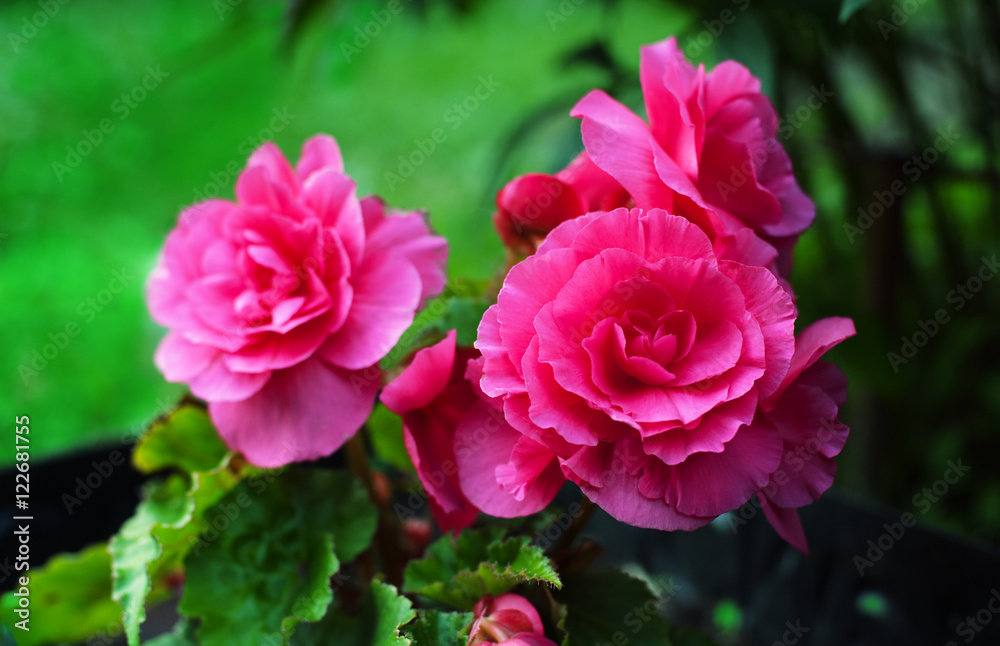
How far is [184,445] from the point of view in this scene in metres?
0.55

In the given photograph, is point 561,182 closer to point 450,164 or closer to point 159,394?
point 159,394

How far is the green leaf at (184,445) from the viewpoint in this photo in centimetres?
54

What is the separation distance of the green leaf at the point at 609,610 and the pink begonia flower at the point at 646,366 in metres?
0.12

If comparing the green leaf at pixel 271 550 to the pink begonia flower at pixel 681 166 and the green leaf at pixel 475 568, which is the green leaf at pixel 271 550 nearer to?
the green leaf at pixel 475 568

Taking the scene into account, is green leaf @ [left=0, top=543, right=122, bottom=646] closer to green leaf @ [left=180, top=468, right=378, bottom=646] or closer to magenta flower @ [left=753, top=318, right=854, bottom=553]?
green leaf @ [left=180, top=468, right=378, bottom=646]

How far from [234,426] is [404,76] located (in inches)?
80.1

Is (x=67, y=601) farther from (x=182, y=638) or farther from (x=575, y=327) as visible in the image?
(x=575, y=327)

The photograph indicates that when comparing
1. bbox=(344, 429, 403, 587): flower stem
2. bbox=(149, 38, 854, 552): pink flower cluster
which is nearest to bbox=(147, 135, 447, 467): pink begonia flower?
bbox=(149, 38, 854, 552): pink flower cluster

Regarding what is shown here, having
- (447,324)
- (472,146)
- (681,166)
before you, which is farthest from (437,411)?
(472,146)

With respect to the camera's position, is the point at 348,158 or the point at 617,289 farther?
the point at 348,158

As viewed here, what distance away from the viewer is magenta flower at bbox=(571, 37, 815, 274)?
376 millimetres

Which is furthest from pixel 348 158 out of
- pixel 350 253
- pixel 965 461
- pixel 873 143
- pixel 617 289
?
pixel 617 289

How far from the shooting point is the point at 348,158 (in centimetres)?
198

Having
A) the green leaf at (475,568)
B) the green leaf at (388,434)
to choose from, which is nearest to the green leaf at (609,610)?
the green leaf at (475,568)
